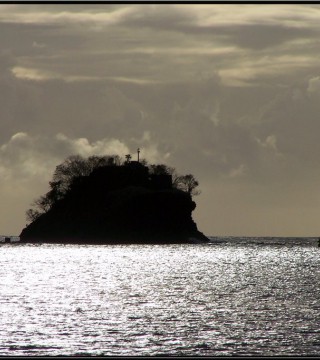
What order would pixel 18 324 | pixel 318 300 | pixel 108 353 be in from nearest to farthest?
pixel 108 353 → pixel 18 324 → pixel 318 300

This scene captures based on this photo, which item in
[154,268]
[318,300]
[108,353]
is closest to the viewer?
[108,353]

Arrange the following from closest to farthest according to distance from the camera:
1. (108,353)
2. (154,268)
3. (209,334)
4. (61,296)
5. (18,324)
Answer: (108,353) < (209,334) < (18,324) < (61,296) < (154,268)

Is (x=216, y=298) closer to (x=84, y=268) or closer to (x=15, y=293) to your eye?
(x=15, y=293)

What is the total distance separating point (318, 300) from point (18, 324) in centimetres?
3294

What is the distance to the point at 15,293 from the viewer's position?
317ft

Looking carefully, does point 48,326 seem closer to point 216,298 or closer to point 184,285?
point 216,298

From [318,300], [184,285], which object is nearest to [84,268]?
[184,285]

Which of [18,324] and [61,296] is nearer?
[18,324]

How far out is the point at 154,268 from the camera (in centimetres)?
15562

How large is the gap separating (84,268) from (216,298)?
6835 cm

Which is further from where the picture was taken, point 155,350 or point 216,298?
point 216,298

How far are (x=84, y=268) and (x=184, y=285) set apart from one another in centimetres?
4767

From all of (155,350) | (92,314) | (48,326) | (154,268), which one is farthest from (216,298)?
(154,268)

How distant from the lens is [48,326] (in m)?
64.4
